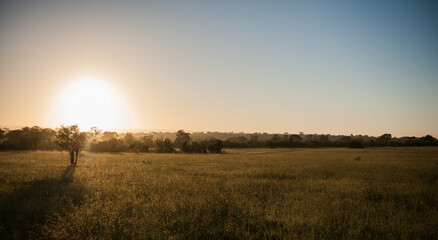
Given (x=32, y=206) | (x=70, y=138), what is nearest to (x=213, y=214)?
(x=32, y=206)

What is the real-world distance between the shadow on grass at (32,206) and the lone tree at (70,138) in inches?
502

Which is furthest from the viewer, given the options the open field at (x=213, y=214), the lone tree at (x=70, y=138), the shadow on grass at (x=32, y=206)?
the lone tree at (x=70, y=138)

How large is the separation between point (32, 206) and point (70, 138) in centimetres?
1897

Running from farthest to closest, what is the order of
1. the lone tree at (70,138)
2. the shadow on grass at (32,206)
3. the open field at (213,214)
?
the lone tree at (70,138) < the shadow on grass at (32,206) < the open field at (213,214)

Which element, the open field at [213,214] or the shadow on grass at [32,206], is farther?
the shadow on grass at [32,206]

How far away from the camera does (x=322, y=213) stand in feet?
28.4

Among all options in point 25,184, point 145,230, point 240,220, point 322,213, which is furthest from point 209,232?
point 25,184

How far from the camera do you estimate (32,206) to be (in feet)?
30.6

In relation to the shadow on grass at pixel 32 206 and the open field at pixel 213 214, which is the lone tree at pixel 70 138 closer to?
the shadow on grass at pixel 32 206

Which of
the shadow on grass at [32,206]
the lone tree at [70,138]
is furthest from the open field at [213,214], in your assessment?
the lone tree at [70,138]

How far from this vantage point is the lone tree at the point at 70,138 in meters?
24.8

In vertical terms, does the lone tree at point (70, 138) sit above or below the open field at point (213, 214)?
above

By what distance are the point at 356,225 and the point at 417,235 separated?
1.82m

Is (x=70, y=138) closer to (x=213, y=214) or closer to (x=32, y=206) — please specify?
(x=32, y=206)
